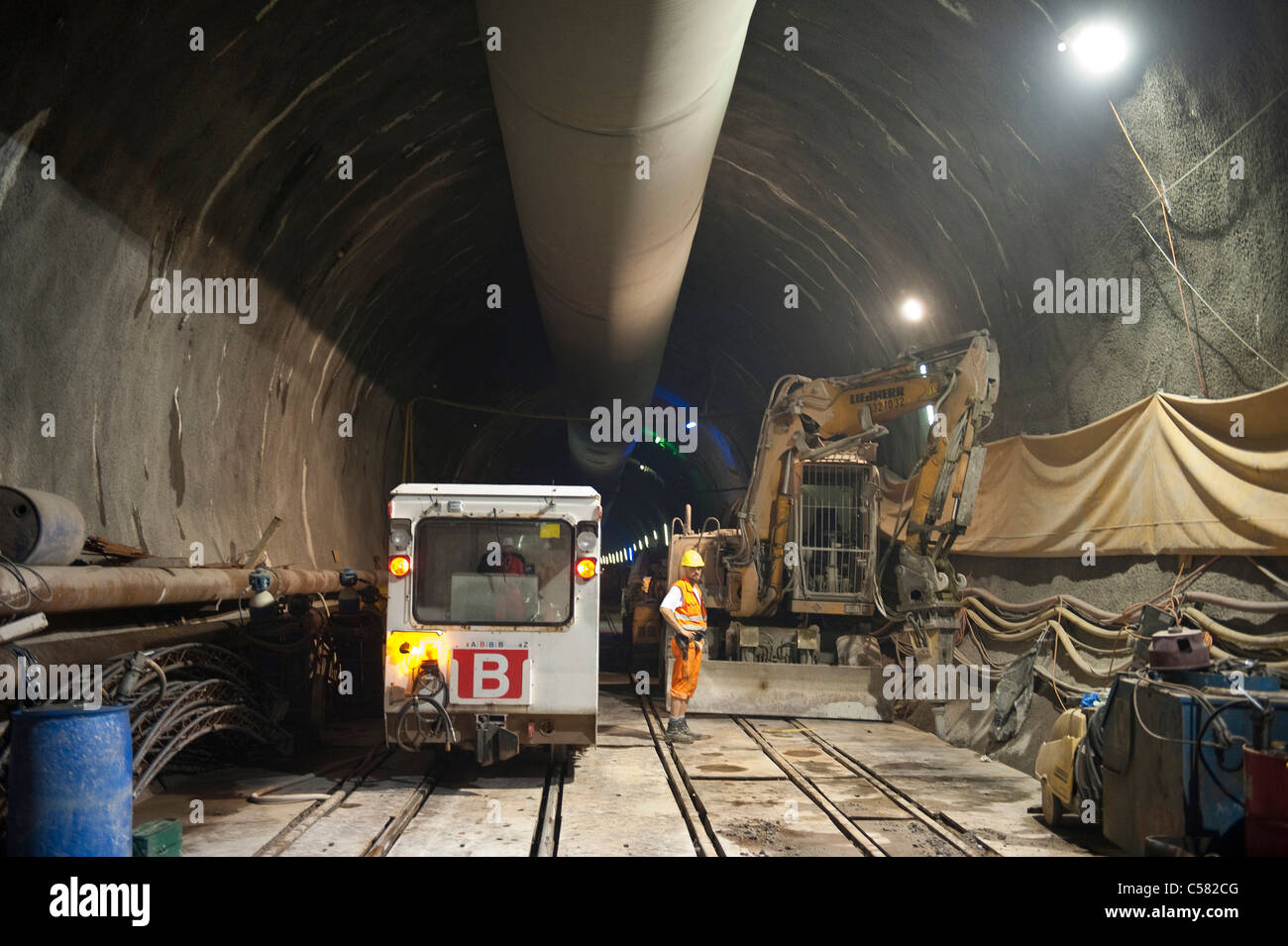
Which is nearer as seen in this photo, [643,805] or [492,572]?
[643,805]

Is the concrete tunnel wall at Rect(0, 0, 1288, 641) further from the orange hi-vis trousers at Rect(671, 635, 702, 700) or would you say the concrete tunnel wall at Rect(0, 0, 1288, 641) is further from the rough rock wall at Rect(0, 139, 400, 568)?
the orange hi-vis trousers at Rect(671, 635, 702, 700)

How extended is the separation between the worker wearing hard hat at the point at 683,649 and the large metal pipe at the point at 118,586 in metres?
3.78

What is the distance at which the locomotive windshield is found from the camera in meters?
7.46

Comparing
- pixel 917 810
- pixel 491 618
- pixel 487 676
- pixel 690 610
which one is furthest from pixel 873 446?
pixel 487 676

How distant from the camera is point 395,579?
289 inches

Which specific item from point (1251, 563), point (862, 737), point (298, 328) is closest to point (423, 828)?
point (862, 737)

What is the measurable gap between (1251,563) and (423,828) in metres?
6.09

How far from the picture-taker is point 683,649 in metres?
9.73

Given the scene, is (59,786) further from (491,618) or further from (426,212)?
(426,212)

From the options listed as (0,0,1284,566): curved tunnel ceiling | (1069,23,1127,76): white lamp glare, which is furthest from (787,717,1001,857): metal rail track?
(1069,23,1127,76): white lamp glare

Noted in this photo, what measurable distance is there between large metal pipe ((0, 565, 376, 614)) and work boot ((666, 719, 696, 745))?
398cm

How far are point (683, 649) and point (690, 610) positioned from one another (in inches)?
16.8

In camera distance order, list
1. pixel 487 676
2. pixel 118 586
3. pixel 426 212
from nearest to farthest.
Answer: pixel 118 586 < pixel 487 676 < pixel 426 212
